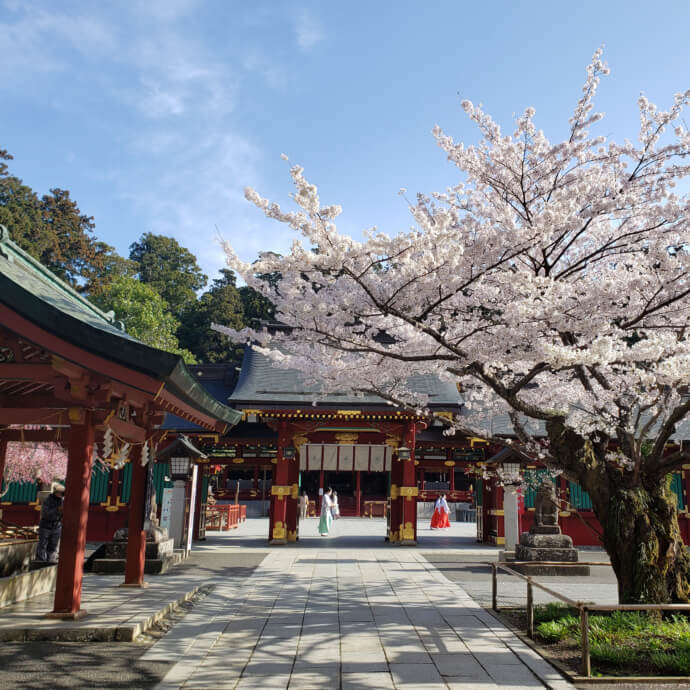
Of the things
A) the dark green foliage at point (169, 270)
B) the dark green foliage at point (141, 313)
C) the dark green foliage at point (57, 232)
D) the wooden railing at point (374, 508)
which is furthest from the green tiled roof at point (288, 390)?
the dark green foliage at point (169, 270)

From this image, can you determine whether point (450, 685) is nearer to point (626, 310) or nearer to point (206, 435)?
point (626, 310)

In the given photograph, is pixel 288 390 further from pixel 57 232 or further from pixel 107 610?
pixel 57 232

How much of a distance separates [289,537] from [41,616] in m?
11.4

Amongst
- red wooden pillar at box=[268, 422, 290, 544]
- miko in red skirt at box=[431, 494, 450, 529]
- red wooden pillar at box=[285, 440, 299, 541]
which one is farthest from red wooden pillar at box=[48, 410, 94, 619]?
Answer: miko in red skirt at box=[431, 494, 450, 529]

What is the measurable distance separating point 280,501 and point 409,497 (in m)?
3.91

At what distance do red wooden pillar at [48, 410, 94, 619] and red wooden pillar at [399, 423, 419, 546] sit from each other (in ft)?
39.3

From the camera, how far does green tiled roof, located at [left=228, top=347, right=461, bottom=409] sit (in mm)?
17672

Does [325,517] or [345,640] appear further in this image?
[325,517]

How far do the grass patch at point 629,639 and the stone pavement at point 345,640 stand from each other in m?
0.56

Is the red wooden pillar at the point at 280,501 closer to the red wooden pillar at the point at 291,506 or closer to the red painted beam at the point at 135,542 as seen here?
the red wooden pillar at the point at 291,506

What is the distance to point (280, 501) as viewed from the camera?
58.2 ft

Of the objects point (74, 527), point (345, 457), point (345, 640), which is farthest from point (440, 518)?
point (74, 527)

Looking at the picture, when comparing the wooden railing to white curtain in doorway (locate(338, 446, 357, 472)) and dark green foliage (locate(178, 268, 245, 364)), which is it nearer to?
white curtain in doorway (locate(338, 446, 357, 472))

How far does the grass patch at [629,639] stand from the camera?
19.1 ft
